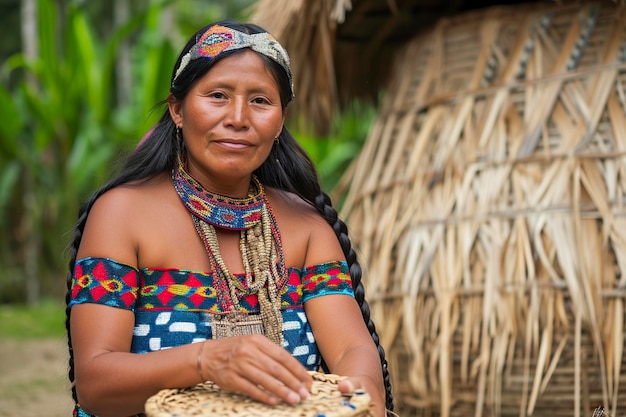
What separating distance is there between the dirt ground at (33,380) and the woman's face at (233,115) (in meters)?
1.97

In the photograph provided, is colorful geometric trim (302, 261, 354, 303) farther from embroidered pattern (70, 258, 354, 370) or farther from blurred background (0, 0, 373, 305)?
blurred background (0, 0, 373, 305)

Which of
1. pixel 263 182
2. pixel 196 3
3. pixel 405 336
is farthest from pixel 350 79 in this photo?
pixel 196 3

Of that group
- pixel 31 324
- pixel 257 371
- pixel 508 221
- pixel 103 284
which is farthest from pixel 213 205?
pixel 31 324

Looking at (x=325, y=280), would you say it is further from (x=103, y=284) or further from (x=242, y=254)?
(x=103, y=284)

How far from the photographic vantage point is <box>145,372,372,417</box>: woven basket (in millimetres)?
1432

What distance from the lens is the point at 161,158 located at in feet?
6.60

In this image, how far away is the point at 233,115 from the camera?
1845mm

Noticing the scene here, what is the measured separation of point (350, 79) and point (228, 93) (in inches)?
104

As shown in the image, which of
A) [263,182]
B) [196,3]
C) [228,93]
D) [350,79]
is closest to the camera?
[228,93]

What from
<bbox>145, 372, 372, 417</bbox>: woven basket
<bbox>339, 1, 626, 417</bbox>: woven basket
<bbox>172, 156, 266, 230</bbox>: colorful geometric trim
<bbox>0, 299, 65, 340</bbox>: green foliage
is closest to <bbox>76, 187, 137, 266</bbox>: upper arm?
<bbox>172, 156, 266, 230</bbox>: colorful geometric trim

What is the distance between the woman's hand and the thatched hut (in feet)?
4.83

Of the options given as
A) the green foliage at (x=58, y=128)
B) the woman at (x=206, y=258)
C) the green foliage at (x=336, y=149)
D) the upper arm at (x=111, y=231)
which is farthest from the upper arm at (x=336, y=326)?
the green foliage at (x=58, y=128)

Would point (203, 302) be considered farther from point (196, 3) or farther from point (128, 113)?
point (196, 3)

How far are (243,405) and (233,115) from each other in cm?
65
